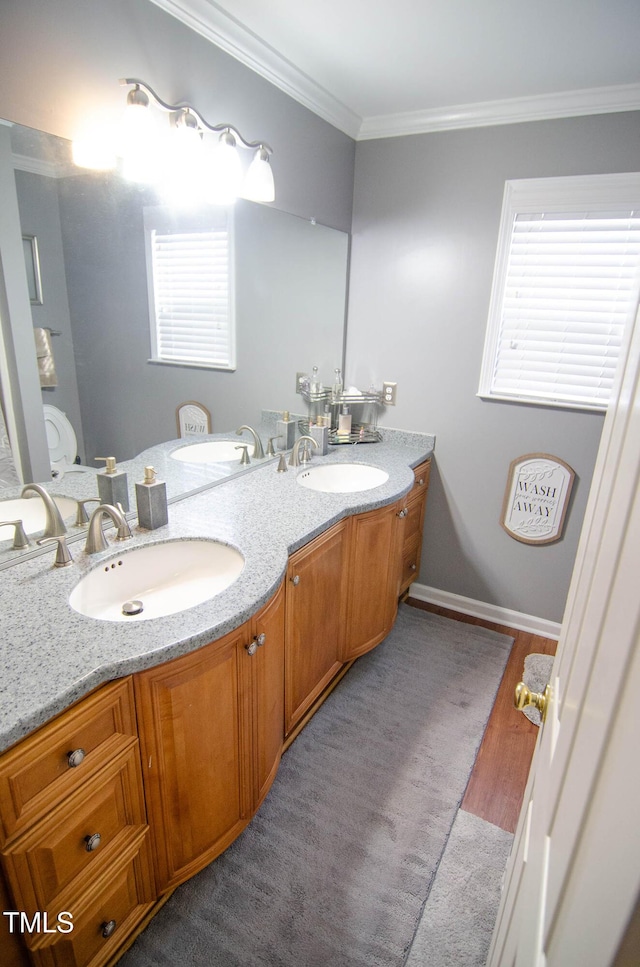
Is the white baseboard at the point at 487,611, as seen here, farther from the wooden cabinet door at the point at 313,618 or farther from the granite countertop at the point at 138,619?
the granite countertop at the point at 138,619

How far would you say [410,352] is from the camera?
268 cm

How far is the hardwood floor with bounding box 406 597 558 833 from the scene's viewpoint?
1.69 m

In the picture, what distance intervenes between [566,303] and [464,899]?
7.48 ft

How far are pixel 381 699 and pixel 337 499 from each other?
91 centimetres

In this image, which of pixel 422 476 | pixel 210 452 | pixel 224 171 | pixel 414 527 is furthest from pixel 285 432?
pixel 224 171

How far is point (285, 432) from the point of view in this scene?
2459mm

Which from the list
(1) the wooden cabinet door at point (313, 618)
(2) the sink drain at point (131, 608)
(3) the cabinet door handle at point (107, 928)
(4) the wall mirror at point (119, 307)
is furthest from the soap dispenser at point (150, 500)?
(3) the cabinet door handle at point (107, 928)

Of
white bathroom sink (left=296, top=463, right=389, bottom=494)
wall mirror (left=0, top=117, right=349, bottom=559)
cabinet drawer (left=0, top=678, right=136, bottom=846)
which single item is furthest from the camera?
white bathroom sink (left=296, top=463, right=389, bottom=494)

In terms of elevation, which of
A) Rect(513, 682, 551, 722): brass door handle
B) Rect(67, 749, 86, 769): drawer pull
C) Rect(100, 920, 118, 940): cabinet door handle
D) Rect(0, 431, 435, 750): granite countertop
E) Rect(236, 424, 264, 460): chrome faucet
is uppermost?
Rect(236, 424, 264, 460): chrome faucet

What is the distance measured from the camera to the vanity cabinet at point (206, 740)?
43.5 inches

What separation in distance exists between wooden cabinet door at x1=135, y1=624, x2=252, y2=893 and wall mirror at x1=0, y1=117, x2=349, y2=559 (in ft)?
2.04

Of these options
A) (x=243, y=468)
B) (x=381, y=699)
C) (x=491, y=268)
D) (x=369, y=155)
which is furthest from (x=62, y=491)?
(x=369, y=155)

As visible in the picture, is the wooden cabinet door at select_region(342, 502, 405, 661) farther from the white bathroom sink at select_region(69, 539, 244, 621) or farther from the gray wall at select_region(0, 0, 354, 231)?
the gray wall at select_region(0, 0, 354, 231)

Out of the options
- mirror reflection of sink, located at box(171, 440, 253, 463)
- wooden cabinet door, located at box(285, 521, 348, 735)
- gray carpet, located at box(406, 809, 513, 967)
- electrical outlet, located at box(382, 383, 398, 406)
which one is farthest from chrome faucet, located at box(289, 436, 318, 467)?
gray carpet, located at box(406, 809, 513, 967)
